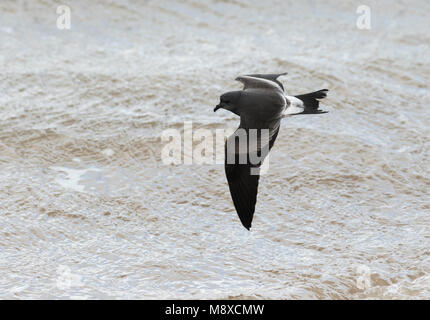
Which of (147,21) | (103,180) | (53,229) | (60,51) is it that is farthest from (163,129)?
(147,21)

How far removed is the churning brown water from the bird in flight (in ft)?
2.09

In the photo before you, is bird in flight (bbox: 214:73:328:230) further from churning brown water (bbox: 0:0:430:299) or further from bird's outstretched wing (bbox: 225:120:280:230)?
churning brown water (bbox: 0:0:430:299)

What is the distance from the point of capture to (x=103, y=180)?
282 inches

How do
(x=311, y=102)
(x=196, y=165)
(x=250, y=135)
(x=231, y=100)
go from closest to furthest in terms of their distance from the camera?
1. (x=250, y=135)
2. (x=231, y=100)
3. (x=311, y=102)
4. (x=196, y=165)

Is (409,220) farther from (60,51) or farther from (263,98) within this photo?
(60,51)

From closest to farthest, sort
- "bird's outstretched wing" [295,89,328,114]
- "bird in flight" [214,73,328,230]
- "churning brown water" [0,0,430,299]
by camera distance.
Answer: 1. "bird in flight" [214,73,328,230]
2. "bird's outstretched wing" [295,89,328,114]
3. "churning brown water" [0,0,430,299]

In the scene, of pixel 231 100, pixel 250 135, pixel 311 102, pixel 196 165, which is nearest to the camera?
pixel 250 135

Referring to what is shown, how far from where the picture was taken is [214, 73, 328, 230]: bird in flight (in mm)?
5207

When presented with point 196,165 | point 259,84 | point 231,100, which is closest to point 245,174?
point 231,100

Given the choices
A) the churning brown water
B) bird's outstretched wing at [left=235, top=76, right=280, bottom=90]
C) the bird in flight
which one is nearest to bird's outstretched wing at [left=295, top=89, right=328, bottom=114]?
the bird in flight

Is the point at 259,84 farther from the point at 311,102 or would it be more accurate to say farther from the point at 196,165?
the point at 196,165

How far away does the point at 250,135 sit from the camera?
5.16 metres

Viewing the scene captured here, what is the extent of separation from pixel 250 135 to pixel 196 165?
2223mm

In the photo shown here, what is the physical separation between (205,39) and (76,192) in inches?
156
